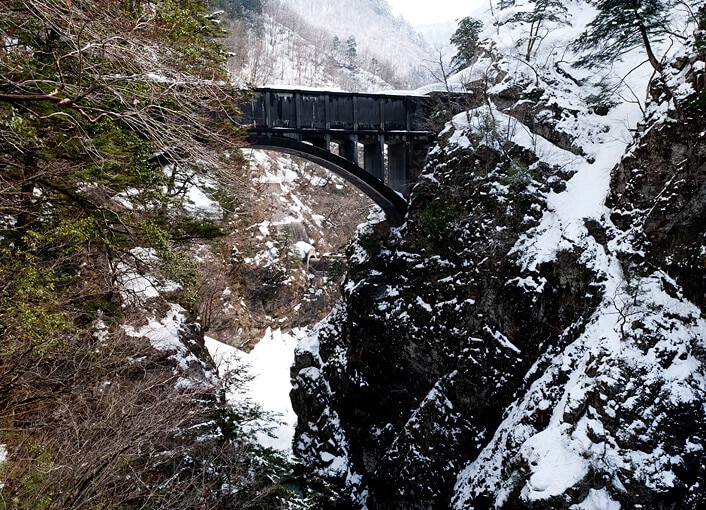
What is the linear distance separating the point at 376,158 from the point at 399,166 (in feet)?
3.92

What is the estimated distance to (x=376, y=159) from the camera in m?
14.8

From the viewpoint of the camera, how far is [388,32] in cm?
11544

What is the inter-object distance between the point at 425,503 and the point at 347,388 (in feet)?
14.7

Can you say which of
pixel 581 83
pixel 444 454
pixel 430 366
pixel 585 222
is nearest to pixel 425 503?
pixel 444 454

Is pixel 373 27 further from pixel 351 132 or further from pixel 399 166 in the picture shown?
pixel 351 132

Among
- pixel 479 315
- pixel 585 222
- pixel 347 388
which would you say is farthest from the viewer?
pixel 347 388

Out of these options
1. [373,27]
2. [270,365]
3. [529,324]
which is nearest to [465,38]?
[529,324]

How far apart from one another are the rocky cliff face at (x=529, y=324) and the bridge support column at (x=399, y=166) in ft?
3.95

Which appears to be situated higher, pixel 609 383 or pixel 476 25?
pixel 476 25

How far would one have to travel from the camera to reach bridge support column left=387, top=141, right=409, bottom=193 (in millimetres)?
15352

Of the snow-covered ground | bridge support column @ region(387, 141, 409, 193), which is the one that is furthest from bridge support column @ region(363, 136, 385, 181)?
the snow-covered ground

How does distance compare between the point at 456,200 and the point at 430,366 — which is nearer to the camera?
the point at 430,366

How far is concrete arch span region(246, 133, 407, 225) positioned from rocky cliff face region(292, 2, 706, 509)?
2.56ft

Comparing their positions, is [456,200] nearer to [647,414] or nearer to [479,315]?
[479,315]
